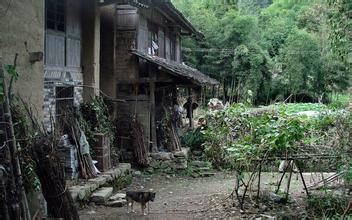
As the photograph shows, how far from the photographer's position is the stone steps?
9023 millimetres

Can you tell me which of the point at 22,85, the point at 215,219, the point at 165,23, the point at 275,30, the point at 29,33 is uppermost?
the point at 275,30

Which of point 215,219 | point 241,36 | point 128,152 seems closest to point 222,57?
point 241,36

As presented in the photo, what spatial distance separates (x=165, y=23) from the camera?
60.6 ft

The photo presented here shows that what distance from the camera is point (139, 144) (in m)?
14.0

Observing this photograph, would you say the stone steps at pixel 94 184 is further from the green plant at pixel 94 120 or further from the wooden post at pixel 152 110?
the wooden post at pixel 152 110

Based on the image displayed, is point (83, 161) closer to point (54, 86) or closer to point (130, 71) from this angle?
point (54, 86)

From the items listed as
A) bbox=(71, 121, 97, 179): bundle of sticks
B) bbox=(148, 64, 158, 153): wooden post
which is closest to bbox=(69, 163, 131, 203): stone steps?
bbox=(71, 121, 97, 179): bundle of sticks

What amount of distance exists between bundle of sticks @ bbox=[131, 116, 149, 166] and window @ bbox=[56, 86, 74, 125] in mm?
2751

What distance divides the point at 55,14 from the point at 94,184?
14.4 feet

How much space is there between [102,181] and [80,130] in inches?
53.1

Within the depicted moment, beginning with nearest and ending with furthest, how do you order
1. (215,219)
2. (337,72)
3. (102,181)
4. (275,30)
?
1. (215,219)
2. (102,181)
3. (337,72)
4. (275,30)

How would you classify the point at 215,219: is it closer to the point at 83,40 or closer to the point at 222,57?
the point at 83,40

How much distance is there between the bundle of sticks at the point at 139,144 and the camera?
549 inches

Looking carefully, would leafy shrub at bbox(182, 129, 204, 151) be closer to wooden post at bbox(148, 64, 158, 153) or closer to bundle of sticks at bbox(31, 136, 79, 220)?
wooden post at bbox(148, 64, 158, 153)
